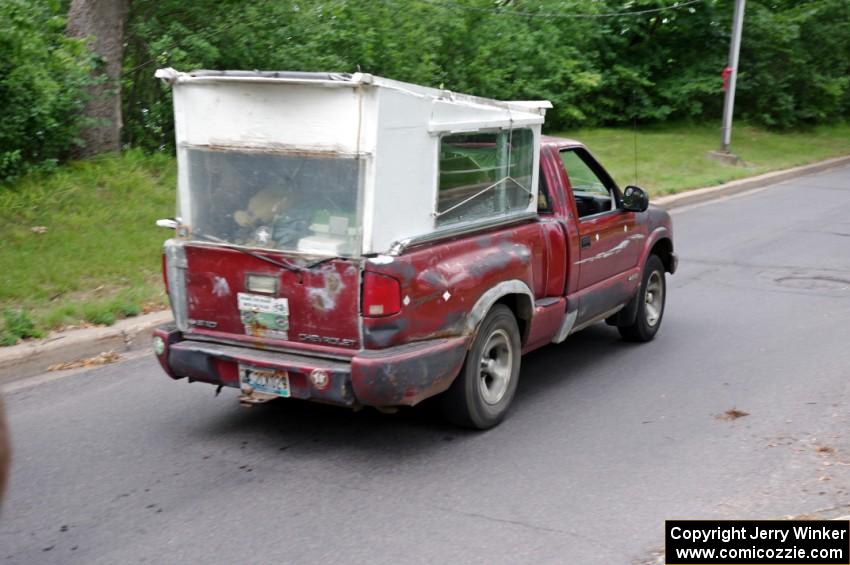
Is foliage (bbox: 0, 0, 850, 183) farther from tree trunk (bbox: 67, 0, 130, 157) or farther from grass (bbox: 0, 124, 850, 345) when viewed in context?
grass (bbox: 0, 124, 850, 345)

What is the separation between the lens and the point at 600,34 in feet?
82.7

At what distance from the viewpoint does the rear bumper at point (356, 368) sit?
17.8ft

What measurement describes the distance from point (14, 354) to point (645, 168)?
48.6 ft

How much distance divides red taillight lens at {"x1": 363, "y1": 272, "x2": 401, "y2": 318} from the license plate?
650mm

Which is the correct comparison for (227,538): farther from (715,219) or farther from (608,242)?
(715,219)

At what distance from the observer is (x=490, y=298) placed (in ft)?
19.7

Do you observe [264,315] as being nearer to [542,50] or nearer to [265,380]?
[265,380]

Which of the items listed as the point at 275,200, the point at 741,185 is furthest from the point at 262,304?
the point at 741,185

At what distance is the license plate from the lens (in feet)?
18.5

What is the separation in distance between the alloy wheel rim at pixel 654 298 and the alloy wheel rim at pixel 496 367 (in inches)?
100

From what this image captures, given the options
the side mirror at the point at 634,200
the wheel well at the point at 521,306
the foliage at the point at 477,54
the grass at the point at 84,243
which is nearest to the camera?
the wheel well at the point at 521,306

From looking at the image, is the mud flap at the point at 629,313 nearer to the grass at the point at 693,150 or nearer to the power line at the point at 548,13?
the grass at the point at 693,150

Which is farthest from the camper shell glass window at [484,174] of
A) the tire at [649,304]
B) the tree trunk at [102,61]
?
the tree trunk at [102,61]

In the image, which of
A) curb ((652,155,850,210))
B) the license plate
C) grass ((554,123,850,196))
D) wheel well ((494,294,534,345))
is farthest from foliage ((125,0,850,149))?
the license plate
